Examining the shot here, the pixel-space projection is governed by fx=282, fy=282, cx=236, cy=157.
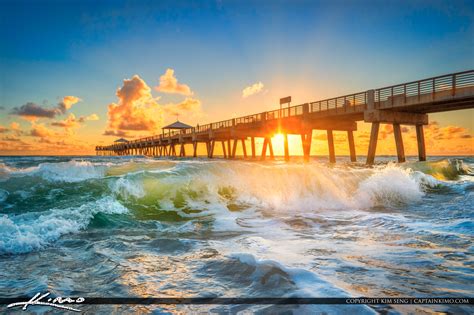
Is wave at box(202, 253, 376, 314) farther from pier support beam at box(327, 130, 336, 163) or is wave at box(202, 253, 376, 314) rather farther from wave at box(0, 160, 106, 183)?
pier support beam at box(327, 130, 336, 163)

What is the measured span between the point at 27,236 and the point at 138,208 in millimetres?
3520

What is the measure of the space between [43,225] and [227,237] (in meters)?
3.82

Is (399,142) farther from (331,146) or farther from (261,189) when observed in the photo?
(261,189)

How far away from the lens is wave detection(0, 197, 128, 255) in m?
4.99

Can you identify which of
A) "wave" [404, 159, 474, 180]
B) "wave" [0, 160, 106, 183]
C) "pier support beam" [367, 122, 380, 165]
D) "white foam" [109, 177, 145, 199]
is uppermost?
"pier support beam" [367, 122, 380, 165]

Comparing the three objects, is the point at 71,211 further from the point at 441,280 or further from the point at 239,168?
the point at 441,280

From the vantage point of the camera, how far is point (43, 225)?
584 cm

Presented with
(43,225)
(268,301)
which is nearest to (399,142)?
(268,301)

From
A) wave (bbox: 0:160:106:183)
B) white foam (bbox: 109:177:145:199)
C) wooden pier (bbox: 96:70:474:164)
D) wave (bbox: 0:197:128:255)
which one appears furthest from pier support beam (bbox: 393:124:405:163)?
wave (bbox: 0:197:128:255)

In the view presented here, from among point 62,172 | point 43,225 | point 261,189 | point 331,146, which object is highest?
point 331,146

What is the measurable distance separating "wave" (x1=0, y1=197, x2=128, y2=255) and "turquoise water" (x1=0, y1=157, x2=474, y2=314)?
0.03 m

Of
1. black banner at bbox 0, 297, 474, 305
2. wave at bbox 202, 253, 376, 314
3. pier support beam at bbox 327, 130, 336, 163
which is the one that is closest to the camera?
black banner at bbox 0, 297, 474, 305

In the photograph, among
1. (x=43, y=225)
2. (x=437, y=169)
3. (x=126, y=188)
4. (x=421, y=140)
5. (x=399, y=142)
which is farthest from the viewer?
(x=421, y=140)

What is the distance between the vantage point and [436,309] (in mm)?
2732
